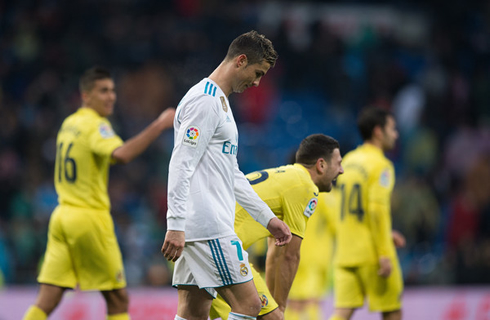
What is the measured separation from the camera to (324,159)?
188 inches

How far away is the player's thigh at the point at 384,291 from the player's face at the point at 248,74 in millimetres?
2882

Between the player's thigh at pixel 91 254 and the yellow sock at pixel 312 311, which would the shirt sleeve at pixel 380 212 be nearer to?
the yellow sock at pixel 312 311

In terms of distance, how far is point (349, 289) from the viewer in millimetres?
6336

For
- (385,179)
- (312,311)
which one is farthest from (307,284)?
(385,179)

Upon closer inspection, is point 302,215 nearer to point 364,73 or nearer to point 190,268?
point 190,268

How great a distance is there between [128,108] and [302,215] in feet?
27.7

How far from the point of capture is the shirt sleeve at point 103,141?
5531 mm

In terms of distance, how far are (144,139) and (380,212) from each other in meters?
2.22

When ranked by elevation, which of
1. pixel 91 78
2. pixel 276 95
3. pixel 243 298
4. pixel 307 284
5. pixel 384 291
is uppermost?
pixel 276 95

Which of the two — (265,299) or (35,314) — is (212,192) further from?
(35,314)

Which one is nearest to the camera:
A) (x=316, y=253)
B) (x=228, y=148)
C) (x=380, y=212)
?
(x=228, y=148)

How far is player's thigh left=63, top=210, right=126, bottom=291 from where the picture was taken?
556 centimetres

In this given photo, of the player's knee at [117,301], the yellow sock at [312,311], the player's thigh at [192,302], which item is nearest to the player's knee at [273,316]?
the player's thigh at [192,302]

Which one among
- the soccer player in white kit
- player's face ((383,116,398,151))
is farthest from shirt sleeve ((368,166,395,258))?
the soccer player in white kit
